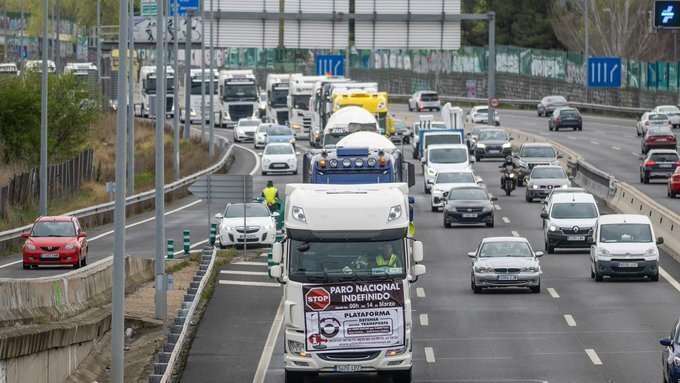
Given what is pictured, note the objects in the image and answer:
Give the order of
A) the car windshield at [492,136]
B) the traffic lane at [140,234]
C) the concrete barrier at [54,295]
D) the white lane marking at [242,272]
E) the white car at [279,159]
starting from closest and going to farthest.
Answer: the concrete barrier at [54,295] → the white lane marking at [242,272] → the traffic lane at [140,234] → the white car at [279,159] → the car windshield at [492,136]

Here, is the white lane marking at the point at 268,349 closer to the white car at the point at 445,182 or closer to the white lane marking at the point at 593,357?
the white lane marking at the point at 593,357

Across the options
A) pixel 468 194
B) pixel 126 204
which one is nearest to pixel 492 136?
pixel 126 204

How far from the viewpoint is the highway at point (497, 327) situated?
27766mm

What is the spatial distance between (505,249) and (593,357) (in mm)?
9517

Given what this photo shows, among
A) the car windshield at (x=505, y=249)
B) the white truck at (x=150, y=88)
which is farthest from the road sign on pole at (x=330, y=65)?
the car windshield at (x=505, y=249)

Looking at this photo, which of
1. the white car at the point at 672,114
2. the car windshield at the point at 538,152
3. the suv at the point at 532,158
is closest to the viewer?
the suv at the point at 532,158

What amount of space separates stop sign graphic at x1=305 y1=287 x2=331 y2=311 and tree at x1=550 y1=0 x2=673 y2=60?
101 meters

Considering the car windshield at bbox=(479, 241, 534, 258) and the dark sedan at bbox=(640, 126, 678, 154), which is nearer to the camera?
the car windshield at bbox=(479, 241, 534, 258)

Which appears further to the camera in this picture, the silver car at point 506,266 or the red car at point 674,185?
the red car at point 674,185

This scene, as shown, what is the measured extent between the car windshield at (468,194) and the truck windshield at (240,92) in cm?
5372

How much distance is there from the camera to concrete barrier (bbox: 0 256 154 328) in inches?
1132

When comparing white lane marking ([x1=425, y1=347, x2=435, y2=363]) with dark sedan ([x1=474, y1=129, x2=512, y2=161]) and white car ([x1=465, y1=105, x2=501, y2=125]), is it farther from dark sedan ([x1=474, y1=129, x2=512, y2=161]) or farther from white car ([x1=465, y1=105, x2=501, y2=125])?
white car ([x1=465, y1=105, x2=501, y2=125])

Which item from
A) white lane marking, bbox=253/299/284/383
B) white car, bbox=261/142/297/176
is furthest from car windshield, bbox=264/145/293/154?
white lane marking, bbox=253/299/284/383

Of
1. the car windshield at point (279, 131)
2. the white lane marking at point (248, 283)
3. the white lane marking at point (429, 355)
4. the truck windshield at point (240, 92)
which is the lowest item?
the white lane marking at point (248, 283)
